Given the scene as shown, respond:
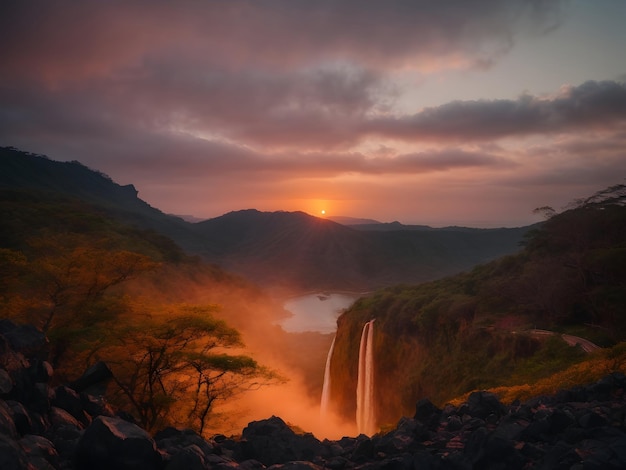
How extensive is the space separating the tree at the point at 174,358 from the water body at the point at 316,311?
269ft

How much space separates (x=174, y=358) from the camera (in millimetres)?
24125

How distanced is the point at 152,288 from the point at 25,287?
48.6m

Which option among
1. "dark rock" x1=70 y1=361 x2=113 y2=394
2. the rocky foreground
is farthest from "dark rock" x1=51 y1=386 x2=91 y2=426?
"dark rock" x1=70 y1=361 x2=113 y2=394

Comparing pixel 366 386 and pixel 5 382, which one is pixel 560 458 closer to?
pixel 5 382

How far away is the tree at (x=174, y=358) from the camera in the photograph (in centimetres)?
2300

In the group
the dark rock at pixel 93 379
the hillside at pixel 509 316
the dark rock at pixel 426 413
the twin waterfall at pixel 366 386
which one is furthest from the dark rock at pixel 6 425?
the twin waterfall at pixel 366 386

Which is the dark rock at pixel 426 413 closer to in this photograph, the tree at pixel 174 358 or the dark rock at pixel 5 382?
the dark rock at pixel 5 382

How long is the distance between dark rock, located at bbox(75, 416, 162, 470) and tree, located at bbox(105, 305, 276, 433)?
14447mm

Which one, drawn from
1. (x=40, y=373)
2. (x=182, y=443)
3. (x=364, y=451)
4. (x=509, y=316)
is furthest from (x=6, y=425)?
(x=509, y=316)

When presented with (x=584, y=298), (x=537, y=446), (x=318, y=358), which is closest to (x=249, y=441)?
(x=537, y=446)

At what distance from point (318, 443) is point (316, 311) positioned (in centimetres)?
14592

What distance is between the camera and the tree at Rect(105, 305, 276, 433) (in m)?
23.0

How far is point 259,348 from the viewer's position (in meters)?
92.6

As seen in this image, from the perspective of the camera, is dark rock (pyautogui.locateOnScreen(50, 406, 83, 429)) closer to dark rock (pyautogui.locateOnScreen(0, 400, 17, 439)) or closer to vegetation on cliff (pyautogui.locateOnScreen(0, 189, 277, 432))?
dark rock (pyautogui.locateOnScreen(0, 400, 17, 439))
